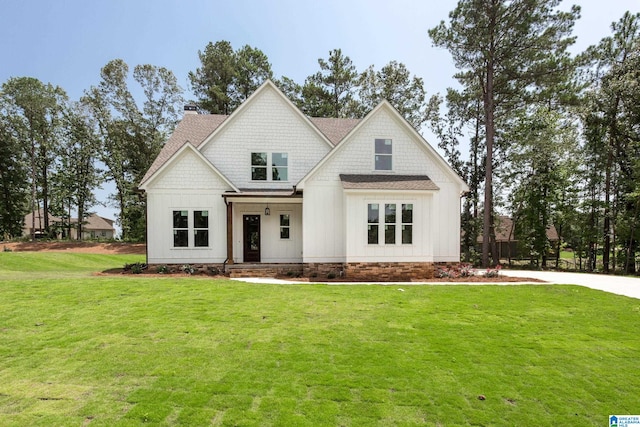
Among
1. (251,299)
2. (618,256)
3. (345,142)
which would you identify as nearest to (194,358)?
(251,299)

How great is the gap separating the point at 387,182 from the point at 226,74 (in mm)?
26965

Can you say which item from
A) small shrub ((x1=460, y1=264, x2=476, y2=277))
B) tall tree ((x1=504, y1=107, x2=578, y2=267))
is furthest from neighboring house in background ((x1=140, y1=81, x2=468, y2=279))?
tall tree ((x1=504, y1=107, x2=578, y2=267))

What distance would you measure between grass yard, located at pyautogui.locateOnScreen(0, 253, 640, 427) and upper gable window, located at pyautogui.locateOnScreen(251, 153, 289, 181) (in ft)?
27.6

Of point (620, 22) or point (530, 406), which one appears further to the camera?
point (620, 22)

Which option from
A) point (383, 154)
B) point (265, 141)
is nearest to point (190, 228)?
point (265, 141)

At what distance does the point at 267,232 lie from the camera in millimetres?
15617

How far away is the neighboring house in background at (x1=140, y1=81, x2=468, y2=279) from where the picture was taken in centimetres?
1306

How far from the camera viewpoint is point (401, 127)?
14.5m

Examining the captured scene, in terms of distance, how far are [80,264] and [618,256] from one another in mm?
32182

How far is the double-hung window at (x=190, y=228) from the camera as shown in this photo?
14.5 metres

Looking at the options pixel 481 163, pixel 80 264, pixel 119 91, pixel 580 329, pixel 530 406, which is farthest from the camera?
pixel 119 91

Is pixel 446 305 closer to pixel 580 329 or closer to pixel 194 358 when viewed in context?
pixel 580 329

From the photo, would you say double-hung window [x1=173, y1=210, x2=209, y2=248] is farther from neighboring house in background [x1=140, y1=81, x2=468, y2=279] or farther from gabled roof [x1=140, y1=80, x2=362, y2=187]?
gabled roof [x1=140, y1=80, x2=362, y2=187]

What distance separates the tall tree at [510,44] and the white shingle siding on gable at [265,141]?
1080 cm
